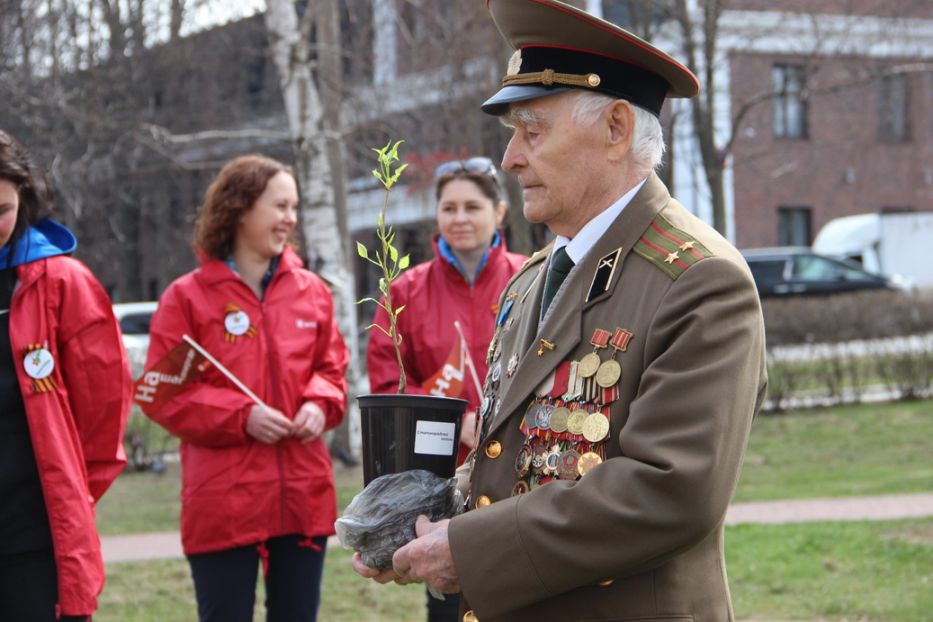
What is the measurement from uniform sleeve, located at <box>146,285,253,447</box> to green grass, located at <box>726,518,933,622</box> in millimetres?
3219

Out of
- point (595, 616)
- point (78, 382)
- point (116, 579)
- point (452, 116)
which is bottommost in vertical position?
point (116, 579)

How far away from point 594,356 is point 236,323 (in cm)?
268

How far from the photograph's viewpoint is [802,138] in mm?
33250

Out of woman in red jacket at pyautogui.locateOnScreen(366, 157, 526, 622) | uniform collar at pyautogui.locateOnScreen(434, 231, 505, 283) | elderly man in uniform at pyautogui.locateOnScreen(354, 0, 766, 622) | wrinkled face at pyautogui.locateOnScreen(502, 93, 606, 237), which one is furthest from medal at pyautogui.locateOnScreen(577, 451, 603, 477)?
uniform collar at pyautogui.locateOnScreen(434, 231, 505, 283)

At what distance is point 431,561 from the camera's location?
8.90ft

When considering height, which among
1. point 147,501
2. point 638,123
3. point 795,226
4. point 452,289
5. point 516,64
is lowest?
point 147,501

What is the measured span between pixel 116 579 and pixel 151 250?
21.9m

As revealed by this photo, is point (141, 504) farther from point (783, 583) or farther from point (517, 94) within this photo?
point (517, 94)

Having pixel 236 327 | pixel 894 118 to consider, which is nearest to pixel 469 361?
pixel 236 327

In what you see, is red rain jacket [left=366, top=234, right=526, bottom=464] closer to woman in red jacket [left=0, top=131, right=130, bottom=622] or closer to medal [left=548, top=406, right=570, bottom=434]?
woman in red jacket [left=0, top=131, right=130, bottom=622]

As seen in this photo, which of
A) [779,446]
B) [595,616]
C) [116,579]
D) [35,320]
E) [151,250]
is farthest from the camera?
[151,250]

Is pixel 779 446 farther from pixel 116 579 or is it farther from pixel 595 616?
pixel 595 616

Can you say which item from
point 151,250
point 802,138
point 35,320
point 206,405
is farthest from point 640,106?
point 802,138

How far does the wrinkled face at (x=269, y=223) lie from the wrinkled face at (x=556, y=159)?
2.50 meters
